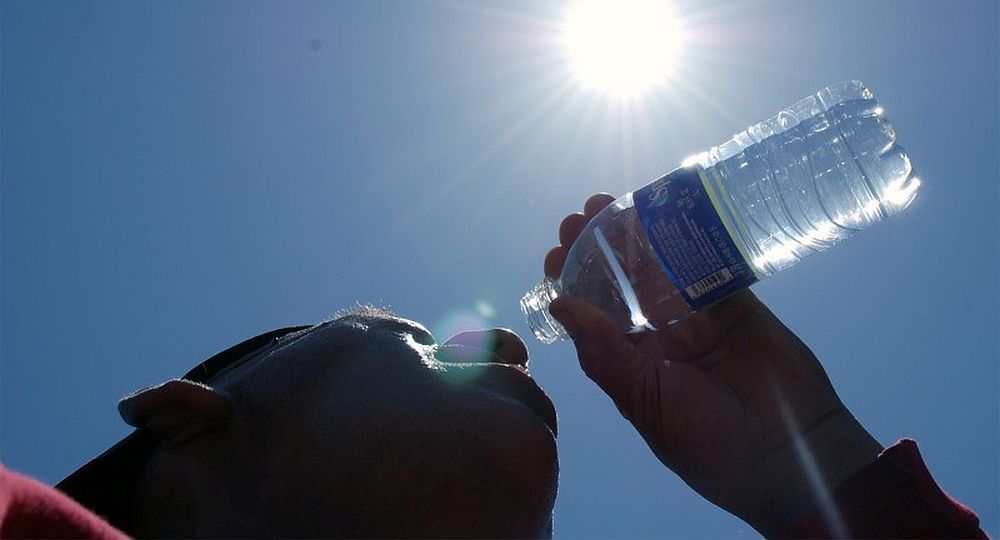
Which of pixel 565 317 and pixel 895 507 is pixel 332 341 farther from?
pixel 895 507

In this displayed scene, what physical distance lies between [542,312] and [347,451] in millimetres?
1646

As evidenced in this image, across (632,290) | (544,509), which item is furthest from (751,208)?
(544,509)

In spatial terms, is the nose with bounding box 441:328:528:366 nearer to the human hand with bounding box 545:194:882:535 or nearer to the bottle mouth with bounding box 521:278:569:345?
the human hand with bounding box 545:194:882:535

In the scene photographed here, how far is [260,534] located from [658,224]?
159 cm

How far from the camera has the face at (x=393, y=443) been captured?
206 cm

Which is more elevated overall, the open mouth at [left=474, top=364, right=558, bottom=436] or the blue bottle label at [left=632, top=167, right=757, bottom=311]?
the blue bottle label at [left=632, top=167, right=757, bottom=311]

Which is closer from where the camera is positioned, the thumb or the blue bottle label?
the blue bottle label

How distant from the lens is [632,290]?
10.3 feet

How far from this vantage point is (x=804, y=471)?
258 cm

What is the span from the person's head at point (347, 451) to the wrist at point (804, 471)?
2.57ft

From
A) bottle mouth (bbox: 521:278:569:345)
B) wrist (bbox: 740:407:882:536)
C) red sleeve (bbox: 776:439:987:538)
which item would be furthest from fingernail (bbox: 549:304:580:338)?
red sleeve (bbox: 776:439:987:538)

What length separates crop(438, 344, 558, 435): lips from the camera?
2.39 m

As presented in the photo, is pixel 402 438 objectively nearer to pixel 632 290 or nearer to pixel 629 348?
pixel 629 348

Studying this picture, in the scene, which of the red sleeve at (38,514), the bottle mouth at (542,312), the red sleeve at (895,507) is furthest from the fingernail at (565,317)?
the red sleeve at (38,514)
